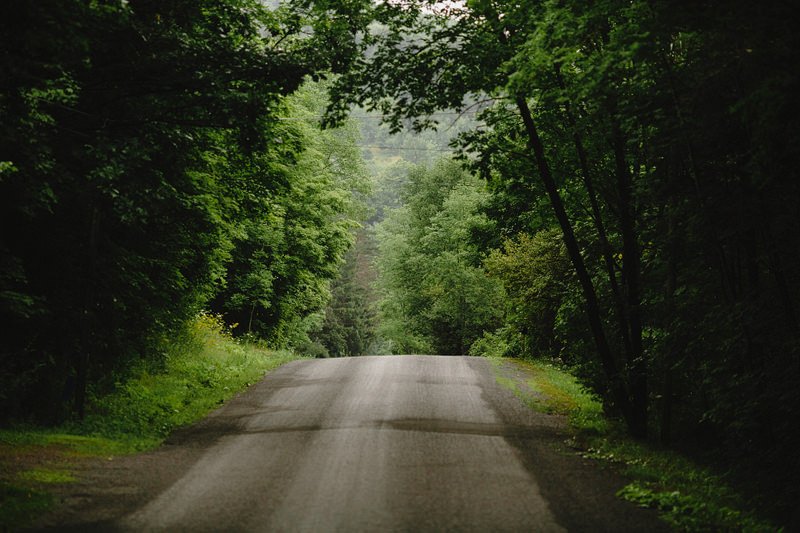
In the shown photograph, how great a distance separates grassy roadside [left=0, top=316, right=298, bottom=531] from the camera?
25.3 feet

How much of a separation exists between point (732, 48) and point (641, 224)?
4.93m

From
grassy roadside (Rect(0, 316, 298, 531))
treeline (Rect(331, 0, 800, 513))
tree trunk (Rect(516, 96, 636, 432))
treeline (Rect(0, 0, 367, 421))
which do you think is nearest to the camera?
treeline (Rect(331, 0, 800, 513))

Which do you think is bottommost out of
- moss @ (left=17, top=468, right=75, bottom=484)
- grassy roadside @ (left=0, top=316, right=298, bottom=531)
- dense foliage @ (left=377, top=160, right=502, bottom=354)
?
moss @ (left=17, top=468, right=75, bottom=484)

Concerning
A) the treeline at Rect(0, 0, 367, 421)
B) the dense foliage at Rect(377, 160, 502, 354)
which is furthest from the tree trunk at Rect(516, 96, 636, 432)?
the dense foliage at Rect(377, 160, 502, 354)

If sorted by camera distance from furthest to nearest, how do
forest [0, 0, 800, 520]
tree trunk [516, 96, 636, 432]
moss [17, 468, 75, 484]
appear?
tree trunk [516, 96, 636, 432] < moss [17, 468, 75, 484] < forest [0, 0, 800, 520]

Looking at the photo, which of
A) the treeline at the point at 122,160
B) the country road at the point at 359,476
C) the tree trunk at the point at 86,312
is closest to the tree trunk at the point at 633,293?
the country road at the point at 359,476

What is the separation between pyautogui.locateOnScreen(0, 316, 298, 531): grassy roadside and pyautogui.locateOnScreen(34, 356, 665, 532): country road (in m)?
0.42

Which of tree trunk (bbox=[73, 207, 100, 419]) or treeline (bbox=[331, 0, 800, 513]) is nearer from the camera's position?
treeline (bbox=[331, 0, 800, 513])

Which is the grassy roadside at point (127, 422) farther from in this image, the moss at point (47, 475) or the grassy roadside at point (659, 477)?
the grassy roadside at point (659, 477)

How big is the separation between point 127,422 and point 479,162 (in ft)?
26.3

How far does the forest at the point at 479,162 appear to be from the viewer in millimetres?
7246

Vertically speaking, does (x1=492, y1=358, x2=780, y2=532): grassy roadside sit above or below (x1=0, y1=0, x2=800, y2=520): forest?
below

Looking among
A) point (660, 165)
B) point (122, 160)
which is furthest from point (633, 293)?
point (122, 160)

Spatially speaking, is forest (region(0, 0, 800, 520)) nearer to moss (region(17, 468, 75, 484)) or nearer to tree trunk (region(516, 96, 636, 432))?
tree trunk (region(516, 96, 636, 432))
